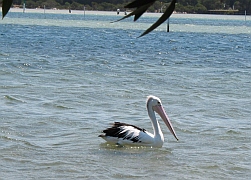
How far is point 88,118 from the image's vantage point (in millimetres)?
10219

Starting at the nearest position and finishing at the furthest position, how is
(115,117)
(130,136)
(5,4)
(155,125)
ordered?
1. (5,4)
2. (130,136)
3. (155,125)
4. (115,117)

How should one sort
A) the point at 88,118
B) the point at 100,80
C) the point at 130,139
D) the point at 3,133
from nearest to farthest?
the point at 130,139 < the point at 3,133 < the point at 88,118 < the point at 100,80

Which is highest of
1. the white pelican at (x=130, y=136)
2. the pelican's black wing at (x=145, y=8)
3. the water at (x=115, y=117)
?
the pelican's black wing at (x=145, y=8)

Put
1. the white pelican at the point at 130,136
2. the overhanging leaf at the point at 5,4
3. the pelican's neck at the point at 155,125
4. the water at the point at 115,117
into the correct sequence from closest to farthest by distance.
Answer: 1. the overhanging leaf at the point at 5,4
2. the water at the point at 115,117
3. the white pelican at the point at 130,136
4. the pelican's neck at the point at 155,125

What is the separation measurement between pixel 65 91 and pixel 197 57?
1100 centimetres

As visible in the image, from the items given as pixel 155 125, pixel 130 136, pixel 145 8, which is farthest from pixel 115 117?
pixel 145 8

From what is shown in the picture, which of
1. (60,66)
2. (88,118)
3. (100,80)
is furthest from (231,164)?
(60,66)

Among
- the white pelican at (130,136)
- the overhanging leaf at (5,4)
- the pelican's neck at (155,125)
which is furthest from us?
the pelican's neck at (155,125)

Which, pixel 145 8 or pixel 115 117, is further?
pixel 115 117

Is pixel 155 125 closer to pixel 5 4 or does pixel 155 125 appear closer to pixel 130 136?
pixel 130 136

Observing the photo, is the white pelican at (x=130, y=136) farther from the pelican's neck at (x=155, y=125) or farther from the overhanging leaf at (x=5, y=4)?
the overhanging leaf at (x=5, y=4)

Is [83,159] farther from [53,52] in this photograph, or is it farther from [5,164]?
[53,52]

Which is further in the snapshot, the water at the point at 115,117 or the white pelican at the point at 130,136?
the white pelican at the point at 130,136

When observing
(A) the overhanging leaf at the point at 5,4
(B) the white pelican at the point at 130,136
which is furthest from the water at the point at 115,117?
(A) the overhanging leaf at the point at 5,4
